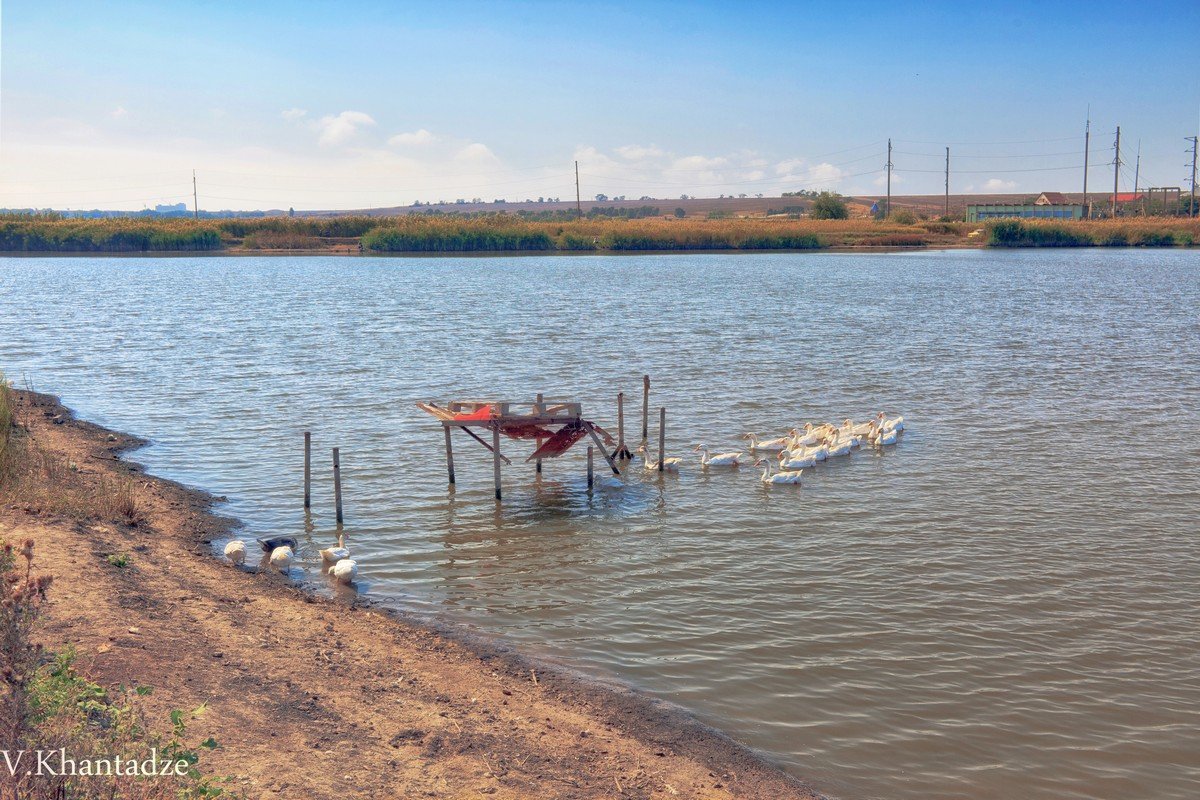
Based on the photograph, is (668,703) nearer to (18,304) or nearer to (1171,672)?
(1171,672)

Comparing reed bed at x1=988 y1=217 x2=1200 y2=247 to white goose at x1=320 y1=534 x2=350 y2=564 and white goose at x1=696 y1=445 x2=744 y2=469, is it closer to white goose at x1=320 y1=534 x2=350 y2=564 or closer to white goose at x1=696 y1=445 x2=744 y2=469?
white goose at x1=696 y1=445 x2=744 y2=469

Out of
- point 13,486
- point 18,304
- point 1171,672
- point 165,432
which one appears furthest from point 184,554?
point 18,304

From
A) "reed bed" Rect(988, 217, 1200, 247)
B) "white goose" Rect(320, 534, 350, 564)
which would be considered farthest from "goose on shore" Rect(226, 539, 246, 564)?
"reed bed" Rect(988, 217, 1200, 247)

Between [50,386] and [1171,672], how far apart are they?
2590 centimetres

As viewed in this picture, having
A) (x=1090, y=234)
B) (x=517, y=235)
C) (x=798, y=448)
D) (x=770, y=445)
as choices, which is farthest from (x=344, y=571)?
(x=1090, y=234)

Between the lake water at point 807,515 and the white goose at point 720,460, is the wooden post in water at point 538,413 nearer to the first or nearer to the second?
the lake water at point 807,515

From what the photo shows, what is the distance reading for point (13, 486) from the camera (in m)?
13.1

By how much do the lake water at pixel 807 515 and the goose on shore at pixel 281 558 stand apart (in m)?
1.11

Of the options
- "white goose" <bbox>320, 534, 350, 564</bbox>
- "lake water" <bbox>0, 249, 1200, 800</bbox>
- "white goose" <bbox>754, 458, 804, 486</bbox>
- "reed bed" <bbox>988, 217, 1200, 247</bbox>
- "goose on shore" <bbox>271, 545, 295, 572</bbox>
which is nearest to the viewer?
"lake water" <bbox>0, 249, 1200, 800</bbox>

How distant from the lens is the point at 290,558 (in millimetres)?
12992

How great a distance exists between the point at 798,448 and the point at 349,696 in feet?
38.1

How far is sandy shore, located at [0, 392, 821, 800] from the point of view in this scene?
7418 mm

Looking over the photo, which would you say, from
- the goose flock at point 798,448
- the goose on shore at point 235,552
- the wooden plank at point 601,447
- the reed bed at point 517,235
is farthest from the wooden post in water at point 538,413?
the reed bed at point 517,235

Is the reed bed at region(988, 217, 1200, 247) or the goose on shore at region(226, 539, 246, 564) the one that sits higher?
the reed bed at region(988, 217, 1200, 247)
